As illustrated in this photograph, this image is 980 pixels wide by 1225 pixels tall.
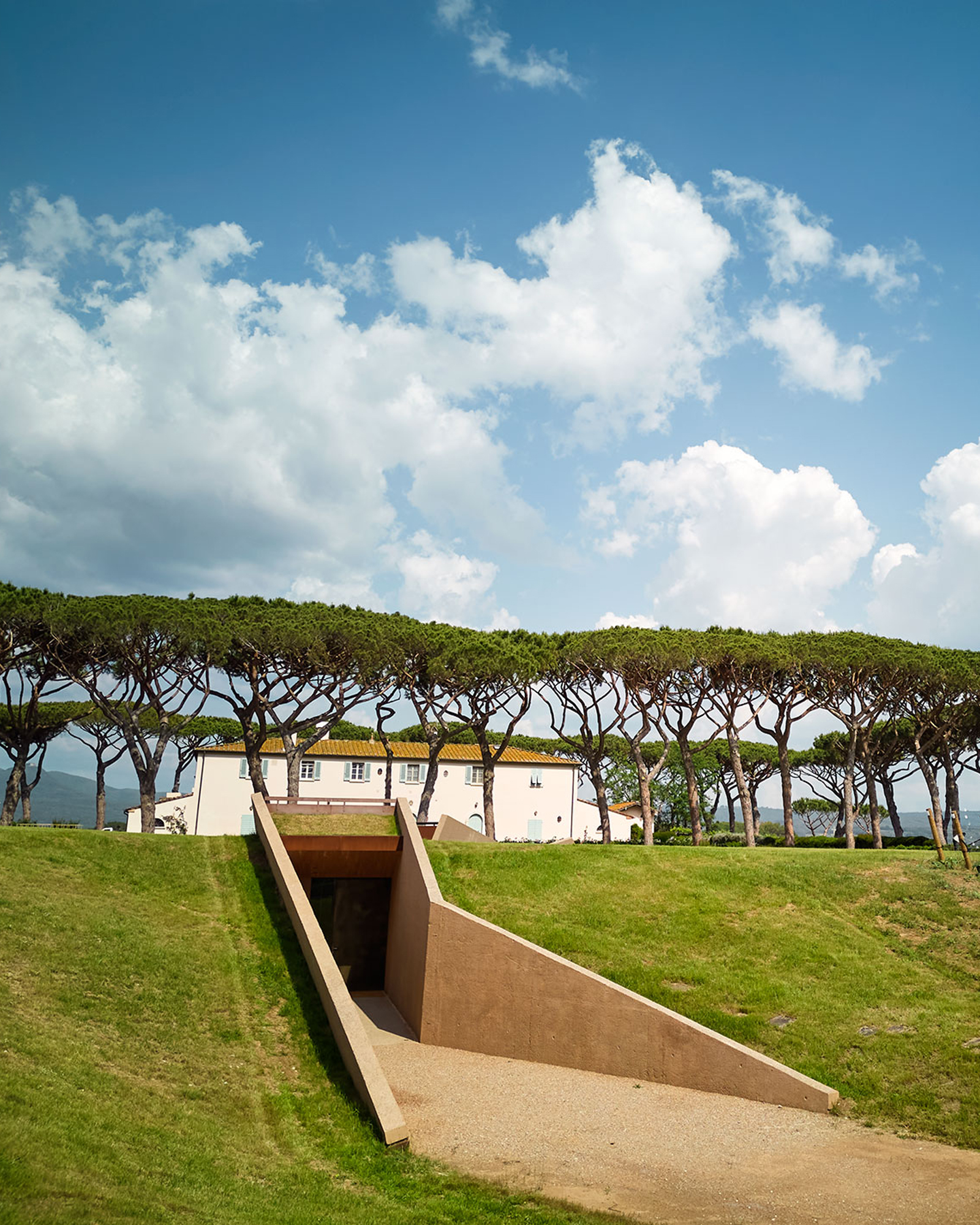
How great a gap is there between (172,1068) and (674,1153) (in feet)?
29.0

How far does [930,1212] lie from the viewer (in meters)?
11.6

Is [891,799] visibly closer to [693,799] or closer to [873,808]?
[873,808]

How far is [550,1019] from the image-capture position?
18672 mm

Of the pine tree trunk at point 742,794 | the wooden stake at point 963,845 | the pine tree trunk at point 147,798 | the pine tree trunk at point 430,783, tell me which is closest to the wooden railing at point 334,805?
the pine tree trunk at point 147,798

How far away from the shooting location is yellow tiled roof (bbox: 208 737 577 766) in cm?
5388

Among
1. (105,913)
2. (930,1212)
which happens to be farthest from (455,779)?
(930,1212)

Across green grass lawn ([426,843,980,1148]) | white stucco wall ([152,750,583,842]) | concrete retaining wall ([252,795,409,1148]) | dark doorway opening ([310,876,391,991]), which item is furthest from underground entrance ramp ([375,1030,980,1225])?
white stucco wall ([152,750,583,842])

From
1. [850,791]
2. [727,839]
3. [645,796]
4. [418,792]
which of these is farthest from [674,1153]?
[418,792]

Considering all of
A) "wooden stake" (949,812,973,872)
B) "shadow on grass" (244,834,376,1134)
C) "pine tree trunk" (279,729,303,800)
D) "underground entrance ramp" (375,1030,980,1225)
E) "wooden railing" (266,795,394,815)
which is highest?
"pine tree trunk" (279,729,303,800)

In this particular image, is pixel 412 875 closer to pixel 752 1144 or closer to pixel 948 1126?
pixel 752 1144

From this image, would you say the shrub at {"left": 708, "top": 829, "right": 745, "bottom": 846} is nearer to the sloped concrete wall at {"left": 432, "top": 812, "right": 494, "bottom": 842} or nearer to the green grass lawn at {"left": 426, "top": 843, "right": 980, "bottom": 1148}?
the green grass lawn at {"left": 426, "top": 843, "right": 980, "bottom": 1148}

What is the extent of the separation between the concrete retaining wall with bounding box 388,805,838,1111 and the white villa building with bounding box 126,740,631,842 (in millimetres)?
33387

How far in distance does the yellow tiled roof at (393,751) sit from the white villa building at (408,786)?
71 mm

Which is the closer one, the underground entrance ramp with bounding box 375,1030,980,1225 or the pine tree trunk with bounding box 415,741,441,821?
the underground entrance ramp with bounding box 375,1030,980,1225
